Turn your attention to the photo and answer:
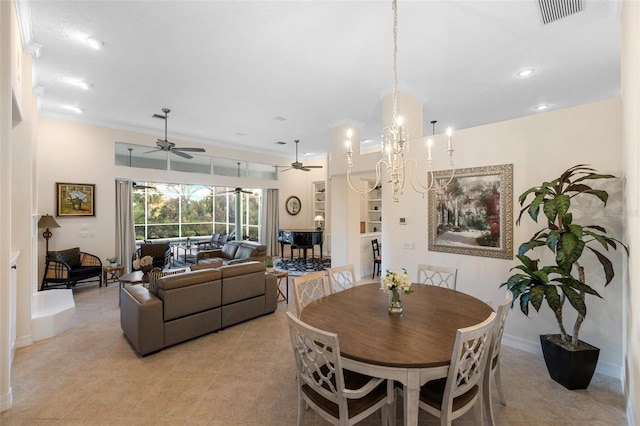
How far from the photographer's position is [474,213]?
353 cm

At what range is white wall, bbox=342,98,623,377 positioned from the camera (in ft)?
8.66

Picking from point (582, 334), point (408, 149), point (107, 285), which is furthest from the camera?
point (107, 285)

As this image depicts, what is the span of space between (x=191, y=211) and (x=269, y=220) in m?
3.03

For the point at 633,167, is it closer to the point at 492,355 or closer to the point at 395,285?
the point at 492,355

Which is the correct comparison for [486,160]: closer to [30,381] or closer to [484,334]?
[484,334]

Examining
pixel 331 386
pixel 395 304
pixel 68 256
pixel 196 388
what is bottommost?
pixel 196 388

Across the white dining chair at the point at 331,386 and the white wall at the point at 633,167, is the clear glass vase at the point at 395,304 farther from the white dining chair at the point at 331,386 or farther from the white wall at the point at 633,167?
the white wall at the point at 633,167

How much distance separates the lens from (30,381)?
259cm

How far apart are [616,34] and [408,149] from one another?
244 cm

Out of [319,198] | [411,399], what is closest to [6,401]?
[411,399]

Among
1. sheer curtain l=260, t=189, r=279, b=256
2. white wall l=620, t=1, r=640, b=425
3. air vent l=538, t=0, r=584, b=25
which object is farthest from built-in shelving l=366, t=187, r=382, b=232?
white wall l=620, t=1, r=640, b=425

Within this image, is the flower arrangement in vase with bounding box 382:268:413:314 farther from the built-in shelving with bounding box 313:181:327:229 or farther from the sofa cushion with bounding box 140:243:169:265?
the built-in shelving with bounding box 313:181:327:229

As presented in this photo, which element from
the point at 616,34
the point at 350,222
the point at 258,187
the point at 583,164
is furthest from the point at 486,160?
the point at 258,187

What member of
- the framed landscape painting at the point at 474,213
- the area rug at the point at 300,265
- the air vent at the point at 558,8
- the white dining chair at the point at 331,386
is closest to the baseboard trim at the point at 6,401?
the white dining chair at the point at 331,386
